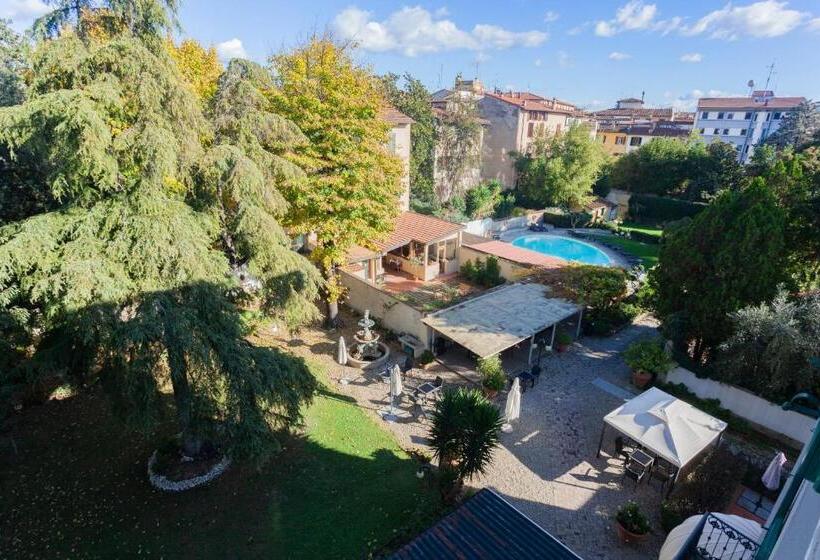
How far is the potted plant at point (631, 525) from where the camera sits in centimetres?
1073

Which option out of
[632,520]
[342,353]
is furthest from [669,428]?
[342,353]

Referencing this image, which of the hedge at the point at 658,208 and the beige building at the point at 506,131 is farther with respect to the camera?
the beige building at the point at 506,131

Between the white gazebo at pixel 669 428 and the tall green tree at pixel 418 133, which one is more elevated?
the tall green tree at pixel 418 133

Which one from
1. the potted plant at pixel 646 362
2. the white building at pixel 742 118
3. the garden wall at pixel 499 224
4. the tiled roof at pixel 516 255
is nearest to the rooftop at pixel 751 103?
the white building at pixel 742 118

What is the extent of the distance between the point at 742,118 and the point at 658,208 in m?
51.5

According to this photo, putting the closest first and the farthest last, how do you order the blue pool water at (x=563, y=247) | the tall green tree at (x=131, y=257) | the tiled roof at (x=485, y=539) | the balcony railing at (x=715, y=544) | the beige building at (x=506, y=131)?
the balcony railing at (x=715, y=544) → the tiled roof at (x=485, y=539) → the tall green tree at (x=131, y=257) → the blue pool water at (x=563, y=247) → the beige building at (x=506, y=131)

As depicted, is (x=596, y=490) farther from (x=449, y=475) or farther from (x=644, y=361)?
(x=644, y=361)

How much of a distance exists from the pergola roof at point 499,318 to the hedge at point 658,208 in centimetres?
3363

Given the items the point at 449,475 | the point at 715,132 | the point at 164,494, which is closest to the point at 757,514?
the point at 449,475

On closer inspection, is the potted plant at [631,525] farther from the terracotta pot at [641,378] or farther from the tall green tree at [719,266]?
the tall green tree at [719,266]

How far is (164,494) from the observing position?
12.0 metres

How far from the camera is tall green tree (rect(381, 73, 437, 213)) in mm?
40500

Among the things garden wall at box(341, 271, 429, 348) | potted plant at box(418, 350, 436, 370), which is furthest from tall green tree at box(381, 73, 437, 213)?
potted plant at box(418, 350, 436, 370)

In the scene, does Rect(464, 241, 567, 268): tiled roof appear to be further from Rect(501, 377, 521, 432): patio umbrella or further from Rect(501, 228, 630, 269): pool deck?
Rect(501, 377, 521, 432): patio umbrella
